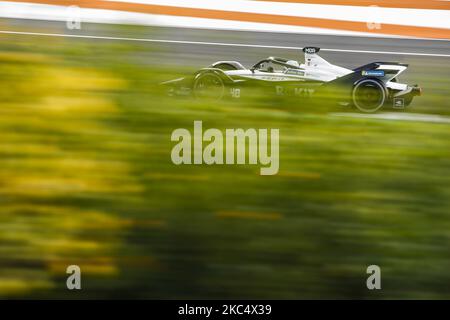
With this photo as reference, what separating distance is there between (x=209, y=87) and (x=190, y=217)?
68 centimetres

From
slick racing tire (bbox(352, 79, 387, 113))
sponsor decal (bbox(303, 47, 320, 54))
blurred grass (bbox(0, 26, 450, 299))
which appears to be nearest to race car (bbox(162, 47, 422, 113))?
slick racing tire (bbox(352, 79, 387, 113))

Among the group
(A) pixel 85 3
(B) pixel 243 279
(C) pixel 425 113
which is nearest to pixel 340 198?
(B) pixel 243 279

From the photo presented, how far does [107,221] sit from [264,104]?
817mm

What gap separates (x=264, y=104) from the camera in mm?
2908

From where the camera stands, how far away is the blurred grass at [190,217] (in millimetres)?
2582

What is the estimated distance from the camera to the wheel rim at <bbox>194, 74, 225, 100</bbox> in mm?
2936

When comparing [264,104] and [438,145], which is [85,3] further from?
[438,145]

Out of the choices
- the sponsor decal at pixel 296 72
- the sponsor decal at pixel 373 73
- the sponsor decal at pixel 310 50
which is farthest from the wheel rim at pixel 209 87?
the sponsor decal at pixel 310 50

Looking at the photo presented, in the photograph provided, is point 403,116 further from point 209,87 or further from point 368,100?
point 209,87

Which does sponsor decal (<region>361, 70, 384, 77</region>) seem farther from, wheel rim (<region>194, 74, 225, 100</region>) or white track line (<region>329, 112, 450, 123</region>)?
wheel rim (<region>194, 74, 225, 100</region>)

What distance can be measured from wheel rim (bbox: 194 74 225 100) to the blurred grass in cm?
26

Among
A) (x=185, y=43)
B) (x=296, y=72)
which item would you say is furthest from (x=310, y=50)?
(x=185, y=43)

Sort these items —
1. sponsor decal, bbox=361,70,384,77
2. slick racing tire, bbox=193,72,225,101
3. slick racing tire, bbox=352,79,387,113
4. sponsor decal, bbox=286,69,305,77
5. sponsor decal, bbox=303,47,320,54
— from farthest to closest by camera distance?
sponsor decal, bbox=303,47,320,54 → sponsor decal, bbox=361,70,384,77 → sponsor decal, bbox=286,69,305,77 → slick racing tire, bbox=352,79,387,113 → slick racing tire, bbox=193,72,225,101

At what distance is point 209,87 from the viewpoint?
3027 millimetres
